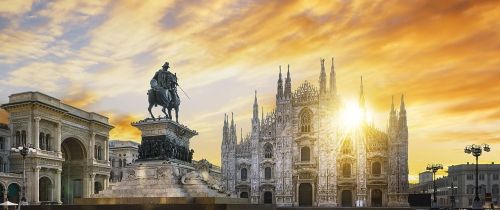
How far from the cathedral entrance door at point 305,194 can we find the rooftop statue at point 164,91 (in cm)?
4414

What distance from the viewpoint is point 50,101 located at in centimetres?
5631

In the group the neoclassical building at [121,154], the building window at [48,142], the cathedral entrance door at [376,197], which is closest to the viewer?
the building window at [48,142]

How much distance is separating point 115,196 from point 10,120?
35.7 metres

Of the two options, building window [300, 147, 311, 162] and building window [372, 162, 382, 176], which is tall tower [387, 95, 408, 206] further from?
building window [300, 147, 311, 162]

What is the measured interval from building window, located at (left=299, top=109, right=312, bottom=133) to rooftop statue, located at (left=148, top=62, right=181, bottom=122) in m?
43.3

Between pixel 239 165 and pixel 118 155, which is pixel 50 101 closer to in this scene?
pixel 239 165

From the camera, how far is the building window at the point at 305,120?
6906cm

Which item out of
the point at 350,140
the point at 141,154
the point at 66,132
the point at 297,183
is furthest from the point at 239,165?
the point at 141,154

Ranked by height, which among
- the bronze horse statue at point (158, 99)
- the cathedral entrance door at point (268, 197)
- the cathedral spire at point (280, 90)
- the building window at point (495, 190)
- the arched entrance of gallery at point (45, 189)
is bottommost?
the building window at point (495, 190)

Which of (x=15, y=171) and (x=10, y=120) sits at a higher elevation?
(x=10, y=120)

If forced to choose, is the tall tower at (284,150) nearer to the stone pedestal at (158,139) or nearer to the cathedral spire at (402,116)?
the cathedral spire at (402,116)

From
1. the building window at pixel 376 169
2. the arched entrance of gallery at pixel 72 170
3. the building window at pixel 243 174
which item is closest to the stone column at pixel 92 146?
the arched entrance of gallery at pixel 72 170

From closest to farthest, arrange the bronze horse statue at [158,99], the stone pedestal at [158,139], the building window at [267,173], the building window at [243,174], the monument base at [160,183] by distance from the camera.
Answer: the monument base at [160,183] < the stone pedestal at [158,139] < the bronze horse statue at [158,99] < the building window at [267,173] < the building window at [243,174]

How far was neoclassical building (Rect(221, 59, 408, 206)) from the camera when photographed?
64.2 m
